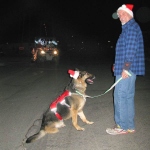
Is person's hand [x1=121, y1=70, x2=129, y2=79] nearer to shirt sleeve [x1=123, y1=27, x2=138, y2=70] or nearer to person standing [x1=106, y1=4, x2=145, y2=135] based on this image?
person standing [x1=106, y1=4, x2=145, y2=135]

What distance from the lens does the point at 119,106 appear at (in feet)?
13.7

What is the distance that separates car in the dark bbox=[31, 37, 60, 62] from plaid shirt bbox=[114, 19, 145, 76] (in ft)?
54.0

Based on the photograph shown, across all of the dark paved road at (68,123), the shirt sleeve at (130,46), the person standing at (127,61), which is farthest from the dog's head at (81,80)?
the shirt sleeve at (130,46)

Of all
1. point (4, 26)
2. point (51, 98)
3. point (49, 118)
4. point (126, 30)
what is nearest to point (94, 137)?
point (49, 118)

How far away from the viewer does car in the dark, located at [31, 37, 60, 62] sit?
20016 mm

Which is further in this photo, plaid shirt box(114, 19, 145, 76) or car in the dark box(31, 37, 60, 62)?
car in the dark box(31, 37, 60, 62)

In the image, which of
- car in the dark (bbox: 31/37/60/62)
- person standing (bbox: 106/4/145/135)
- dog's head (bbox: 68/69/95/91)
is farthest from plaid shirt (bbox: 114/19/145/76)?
car in the dark (bbox: 31/37/60/62)

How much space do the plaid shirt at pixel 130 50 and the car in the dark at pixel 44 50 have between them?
1647 cm

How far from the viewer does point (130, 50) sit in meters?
3.68

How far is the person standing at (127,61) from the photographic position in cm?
370

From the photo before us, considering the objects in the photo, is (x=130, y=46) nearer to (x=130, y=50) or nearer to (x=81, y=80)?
(x=130, y=50)

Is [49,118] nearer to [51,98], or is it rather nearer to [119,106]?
[119,106]

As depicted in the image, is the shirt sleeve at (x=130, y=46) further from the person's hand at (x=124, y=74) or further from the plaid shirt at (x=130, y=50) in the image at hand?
the person's hand at (x=124, y=74)

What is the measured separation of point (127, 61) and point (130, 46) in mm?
249
